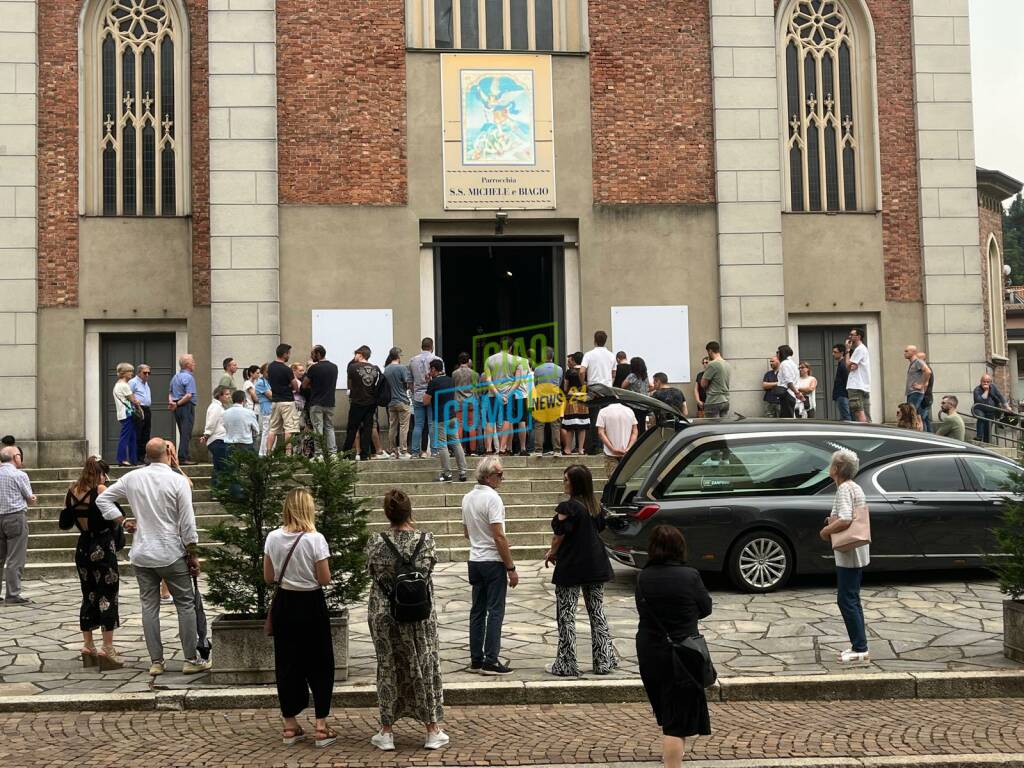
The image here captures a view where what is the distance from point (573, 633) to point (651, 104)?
14.3 meters

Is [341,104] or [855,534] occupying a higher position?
[341,104]

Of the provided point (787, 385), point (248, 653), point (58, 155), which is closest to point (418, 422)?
point (787, 385)

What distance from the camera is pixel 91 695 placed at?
9203 millimetres

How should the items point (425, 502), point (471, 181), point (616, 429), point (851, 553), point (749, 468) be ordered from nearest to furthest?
point (851, 553) → point (749, 468) → point (616, 429) → point (425, 502) → point (471, 181)

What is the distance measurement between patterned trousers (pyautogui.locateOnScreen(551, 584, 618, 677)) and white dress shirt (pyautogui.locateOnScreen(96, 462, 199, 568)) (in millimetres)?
2930

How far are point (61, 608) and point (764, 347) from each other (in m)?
13.1

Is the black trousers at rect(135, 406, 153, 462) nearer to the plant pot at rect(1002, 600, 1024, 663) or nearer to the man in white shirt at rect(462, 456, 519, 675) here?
the man in white shirt at rect(462, 456, 519, 675)

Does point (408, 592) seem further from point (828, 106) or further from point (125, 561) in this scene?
point (828, 106)

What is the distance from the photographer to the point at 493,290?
27875mm

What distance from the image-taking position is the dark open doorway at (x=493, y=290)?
72.8 ft

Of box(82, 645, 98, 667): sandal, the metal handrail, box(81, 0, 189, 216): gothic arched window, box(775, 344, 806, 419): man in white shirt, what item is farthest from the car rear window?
box(81, 0, 189, 216): gothic arched window

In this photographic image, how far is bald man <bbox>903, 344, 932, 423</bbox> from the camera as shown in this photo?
1994cm

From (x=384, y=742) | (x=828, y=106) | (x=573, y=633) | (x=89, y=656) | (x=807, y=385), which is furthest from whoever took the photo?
(x=828, y=106)

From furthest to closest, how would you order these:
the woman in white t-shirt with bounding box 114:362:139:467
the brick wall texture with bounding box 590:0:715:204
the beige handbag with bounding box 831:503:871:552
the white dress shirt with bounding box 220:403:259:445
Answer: the brick wall texture with bounding box 590:0:715:204 → the woman in white t-shirt with bounding box 114:362:139:467 → the white dress shirt with bounding box 220:403:259:445 → the beige handbag with bounding box 831:503:871:552
